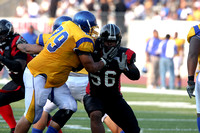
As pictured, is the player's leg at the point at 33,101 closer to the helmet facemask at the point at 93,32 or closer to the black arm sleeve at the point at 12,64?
the black arm sleeve at the point at 12,64

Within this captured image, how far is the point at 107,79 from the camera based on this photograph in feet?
17.7

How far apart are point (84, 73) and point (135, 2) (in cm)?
1520

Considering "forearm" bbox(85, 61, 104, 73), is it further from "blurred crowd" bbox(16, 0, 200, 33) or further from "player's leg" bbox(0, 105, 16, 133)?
"blurred crowd" bbox(16, 0, 200, 33)

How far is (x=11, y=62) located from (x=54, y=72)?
81 centimetres

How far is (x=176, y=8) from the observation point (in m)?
20.2

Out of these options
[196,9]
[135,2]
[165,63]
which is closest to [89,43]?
[165,63]

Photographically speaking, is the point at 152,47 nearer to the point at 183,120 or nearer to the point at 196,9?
the point at 196,9

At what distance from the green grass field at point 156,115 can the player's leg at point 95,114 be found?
6.57 feet

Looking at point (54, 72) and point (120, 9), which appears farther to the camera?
point (120, 9)

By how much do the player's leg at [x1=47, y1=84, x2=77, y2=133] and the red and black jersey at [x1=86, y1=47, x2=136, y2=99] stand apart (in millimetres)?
274

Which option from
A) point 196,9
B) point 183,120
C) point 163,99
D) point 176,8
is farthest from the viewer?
point 176,8

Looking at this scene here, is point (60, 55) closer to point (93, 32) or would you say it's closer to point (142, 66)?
point (93, 32)

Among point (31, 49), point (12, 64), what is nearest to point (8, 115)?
point (12, 64)

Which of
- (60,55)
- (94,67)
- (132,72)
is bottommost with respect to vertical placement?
(132,72)
